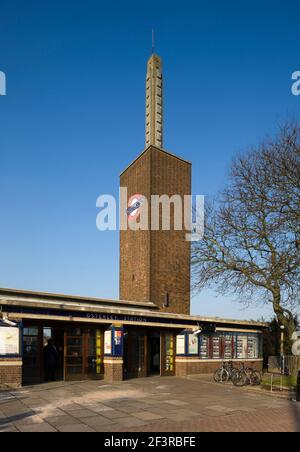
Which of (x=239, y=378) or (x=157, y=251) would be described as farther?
(x=157, y=251)

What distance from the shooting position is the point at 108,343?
19.6m

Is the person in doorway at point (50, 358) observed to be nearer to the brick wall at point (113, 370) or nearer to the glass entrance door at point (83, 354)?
the glass entrance door at point (83, 354)

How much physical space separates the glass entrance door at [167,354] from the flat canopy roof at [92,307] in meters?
1.00

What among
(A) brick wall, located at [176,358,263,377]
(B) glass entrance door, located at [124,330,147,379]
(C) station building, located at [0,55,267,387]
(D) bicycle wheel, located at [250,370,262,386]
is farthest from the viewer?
(A) brick wall, located at [176,358,263,377]

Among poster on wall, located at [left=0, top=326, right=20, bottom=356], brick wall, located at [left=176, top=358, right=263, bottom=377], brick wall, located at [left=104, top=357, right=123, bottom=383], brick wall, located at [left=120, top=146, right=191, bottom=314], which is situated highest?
brick wall, located at [left=120, top=146, right=191, bottom=314]

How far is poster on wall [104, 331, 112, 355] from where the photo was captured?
64.0 feet

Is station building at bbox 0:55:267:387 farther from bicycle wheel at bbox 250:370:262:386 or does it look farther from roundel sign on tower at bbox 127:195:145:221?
bicycle wheel at bbox 250:370:262:386

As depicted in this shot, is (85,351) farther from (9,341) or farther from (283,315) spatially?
(283,315)

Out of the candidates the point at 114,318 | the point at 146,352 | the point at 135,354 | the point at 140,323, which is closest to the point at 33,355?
the point at 114,318

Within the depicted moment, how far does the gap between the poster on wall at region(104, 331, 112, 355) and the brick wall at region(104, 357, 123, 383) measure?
0.30 m

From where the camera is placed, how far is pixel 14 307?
17.1m

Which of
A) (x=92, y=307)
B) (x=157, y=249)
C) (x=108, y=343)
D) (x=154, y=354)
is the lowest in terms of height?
(x=154, y=354)

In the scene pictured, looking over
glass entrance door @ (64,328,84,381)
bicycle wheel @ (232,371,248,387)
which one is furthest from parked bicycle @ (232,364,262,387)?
glass entrance door @ (64,328,84,381)

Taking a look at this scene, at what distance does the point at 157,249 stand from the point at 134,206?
11.9 ft
